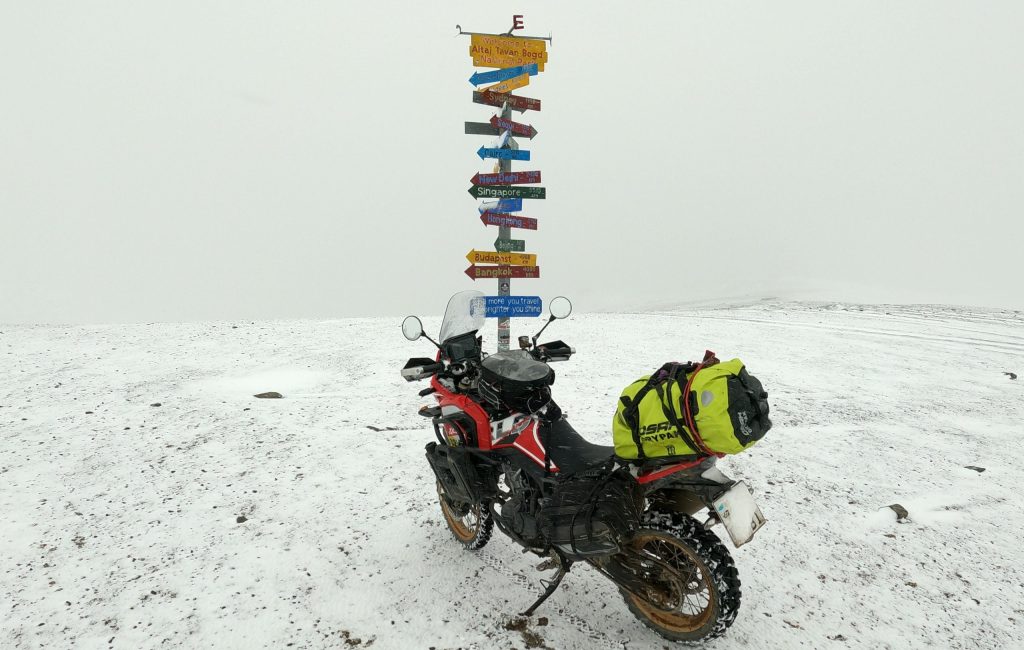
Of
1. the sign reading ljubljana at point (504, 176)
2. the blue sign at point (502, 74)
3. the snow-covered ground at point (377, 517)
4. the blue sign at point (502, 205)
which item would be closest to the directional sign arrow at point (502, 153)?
the sign reading ljubljana at point (504, 176)

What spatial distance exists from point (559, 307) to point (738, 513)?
2.09 metres

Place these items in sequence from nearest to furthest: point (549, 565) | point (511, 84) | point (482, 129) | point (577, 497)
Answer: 1. point (577, 497)
2. point (549, 565)
3. point (511, 84)
4. point (482, 129)

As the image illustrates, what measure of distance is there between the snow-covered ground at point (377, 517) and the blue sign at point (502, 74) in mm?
4166

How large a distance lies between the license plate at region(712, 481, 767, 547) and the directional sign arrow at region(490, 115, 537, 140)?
5532 millimetres

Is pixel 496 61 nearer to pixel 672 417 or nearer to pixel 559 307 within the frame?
pixel 559 307

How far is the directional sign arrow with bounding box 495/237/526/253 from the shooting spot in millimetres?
6715

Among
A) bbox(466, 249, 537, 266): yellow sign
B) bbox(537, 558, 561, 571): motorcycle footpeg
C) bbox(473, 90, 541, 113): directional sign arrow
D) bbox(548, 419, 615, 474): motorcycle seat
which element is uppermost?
bbox(473, 90, 541, 113): directional sign arrow

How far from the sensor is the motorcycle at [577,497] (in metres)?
2.53

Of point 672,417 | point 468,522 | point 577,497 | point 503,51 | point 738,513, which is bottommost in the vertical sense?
point 468,522

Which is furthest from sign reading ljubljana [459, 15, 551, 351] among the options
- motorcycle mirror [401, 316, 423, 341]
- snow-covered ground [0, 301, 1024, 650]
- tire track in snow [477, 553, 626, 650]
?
tire track in snow [477, 553, 626, 650]

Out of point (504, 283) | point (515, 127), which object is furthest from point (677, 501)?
point (515, 127)

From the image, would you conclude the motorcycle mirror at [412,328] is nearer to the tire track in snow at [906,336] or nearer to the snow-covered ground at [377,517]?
the snow-covered ground at [377,517]

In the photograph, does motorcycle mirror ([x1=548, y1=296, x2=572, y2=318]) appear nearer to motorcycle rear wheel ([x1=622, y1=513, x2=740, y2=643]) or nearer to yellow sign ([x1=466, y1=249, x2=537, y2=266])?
motorcycle rear wheel ([x1=622, y1=513, x2=740, y2=643])

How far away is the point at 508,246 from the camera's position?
265 inches
